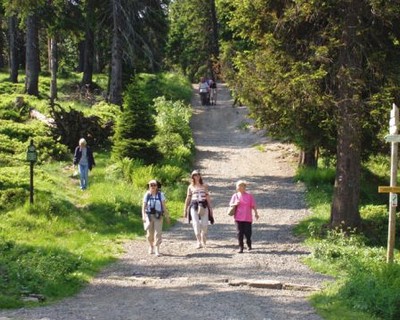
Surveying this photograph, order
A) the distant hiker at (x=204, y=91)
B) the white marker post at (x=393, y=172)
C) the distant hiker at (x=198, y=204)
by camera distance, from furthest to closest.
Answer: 1. the distant hiker at (x=204, y=91)
2. the distant hiker at (x=198, y=204)
3. the white marker post at (x=393, y=172)

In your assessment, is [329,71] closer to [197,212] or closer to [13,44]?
[197,212]

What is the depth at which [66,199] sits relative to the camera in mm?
16516

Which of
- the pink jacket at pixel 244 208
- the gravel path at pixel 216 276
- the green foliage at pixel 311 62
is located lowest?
the gravel path at pixel 216 276

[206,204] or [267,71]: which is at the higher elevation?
[267,71]

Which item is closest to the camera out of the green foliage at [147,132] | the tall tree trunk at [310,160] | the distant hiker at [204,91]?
the green foliage at [147,132]

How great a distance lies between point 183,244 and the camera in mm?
14469

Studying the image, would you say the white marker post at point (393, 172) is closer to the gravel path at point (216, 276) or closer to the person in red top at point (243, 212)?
the gravel path at point (216, 276)

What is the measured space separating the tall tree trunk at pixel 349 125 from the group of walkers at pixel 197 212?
277cm

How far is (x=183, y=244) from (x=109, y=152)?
9.94m

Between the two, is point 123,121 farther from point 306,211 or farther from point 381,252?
point 381,252

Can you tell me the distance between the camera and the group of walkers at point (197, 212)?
1306 cm

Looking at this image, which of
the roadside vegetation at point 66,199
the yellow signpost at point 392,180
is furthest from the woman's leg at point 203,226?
the yellow signpost at point 392,180

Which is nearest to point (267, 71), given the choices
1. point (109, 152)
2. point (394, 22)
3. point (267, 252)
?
point (394, 22)

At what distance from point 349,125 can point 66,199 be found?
7.59 m
